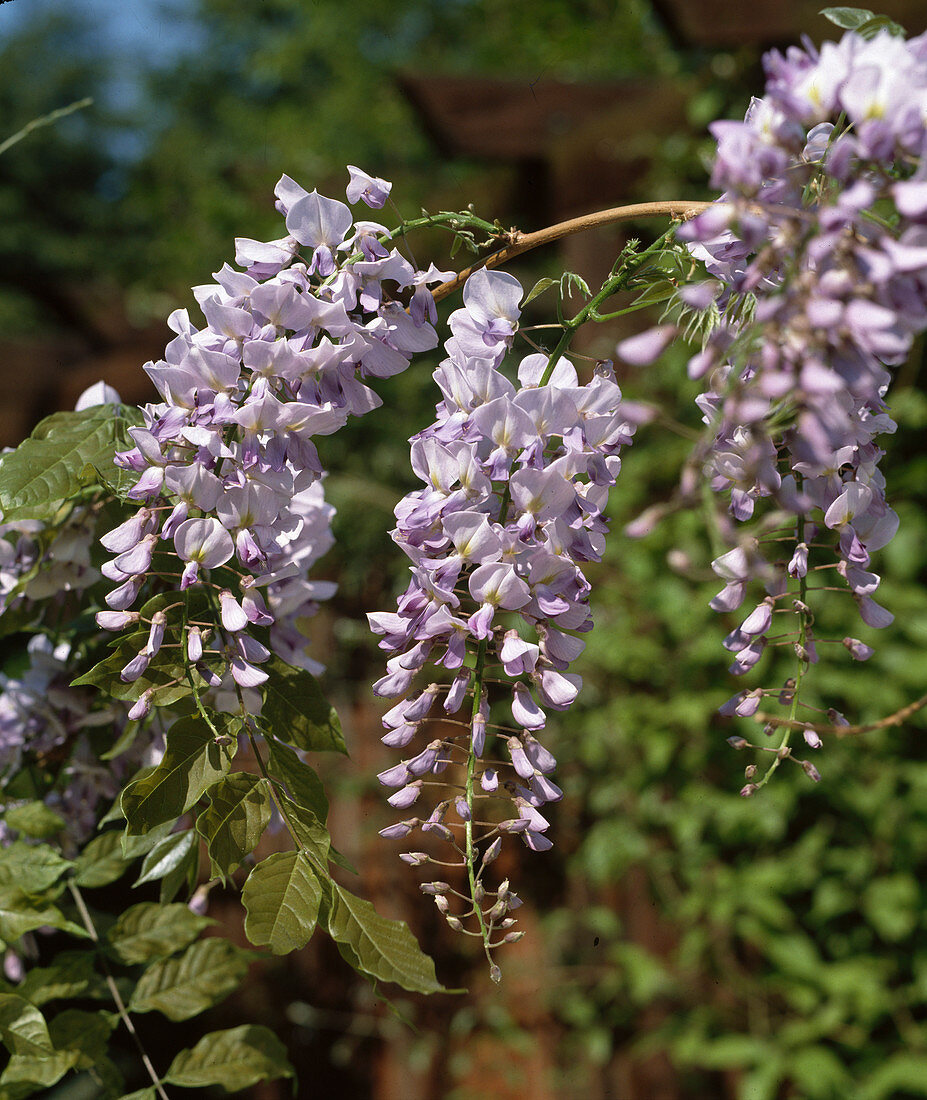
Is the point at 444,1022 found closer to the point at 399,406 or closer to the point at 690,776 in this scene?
the point at 690,776

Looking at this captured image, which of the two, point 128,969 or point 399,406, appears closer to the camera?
point 128,969

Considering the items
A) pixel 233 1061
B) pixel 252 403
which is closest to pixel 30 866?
pixel 233 1061

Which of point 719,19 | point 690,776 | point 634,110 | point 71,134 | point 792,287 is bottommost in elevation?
point 71,134

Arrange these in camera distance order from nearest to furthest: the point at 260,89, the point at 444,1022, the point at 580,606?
the point at 580,606
the point at 444,1022
the point at 260,89

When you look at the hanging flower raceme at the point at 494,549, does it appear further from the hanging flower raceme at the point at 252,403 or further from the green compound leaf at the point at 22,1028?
the green compound leaf at the point at 22,1028

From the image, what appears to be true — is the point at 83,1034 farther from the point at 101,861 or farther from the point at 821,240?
the point at 821,240

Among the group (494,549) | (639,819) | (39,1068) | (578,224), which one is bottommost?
(639,819)

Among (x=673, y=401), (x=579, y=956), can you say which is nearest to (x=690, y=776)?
(x=579, y=956)
